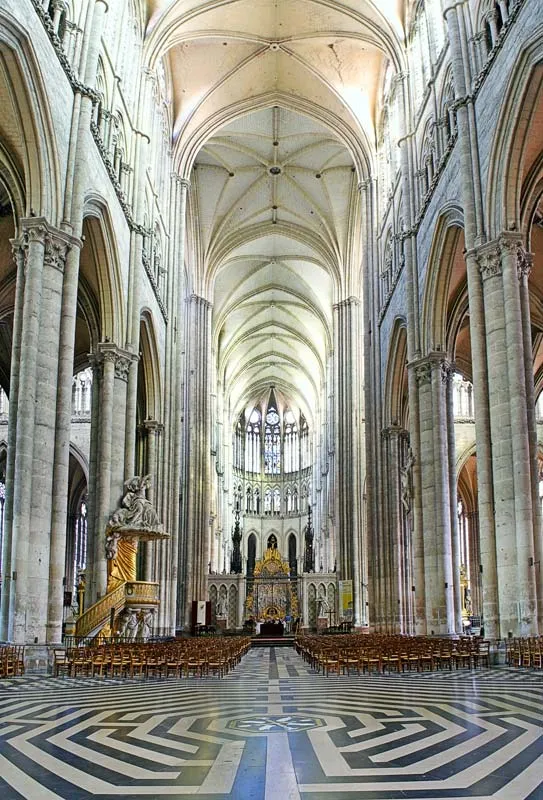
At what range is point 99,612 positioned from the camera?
21.2m

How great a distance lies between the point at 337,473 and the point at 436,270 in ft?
82.1

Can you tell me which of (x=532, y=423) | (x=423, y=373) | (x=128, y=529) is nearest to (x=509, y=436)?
(x=532, y=423)

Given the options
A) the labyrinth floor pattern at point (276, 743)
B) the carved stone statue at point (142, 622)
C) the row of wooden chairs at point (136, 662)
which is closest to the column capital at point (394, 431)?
the carved stone statue at point (142, 622)

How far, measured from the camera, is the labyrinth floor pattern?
540 centimetres

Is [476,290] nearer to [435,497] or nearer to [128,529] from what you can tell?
[435,497]

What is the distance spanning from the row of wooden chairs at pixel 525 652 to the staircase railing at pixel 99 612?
1038cm

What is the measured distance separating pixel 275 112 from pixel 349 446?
19.2 meters

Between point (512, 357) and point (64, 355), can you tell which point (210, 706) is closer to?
point (64, 355)

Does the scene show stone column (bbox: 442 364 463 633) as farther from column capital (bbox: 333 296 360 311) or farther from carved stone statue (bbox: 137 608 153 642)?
column capital (bbox: 333 296 360 311)

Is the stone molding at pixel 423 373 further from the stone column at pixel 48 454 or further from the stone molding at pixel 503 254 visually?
the stone column at pixel 48 454

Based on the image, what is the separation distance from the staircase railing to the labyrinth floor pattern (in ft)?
27.4

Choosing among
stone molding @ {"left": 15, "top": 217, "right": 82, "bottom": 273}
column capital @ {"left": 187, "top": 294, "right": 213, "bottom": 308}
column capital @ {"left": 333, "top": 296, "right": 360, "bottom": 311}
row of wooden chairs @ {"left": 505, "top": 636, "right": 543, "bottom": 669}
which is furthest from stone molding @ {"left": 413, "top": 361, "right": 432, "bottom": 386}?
column capital @ {"left": 187, "top": 294, "right": 213, "bottom": 308}

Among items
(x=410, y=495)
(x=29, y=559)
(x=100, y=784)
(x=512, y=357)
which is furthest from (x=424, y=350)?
(x=100, y=784)

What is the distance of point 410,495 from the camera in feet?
84.9
